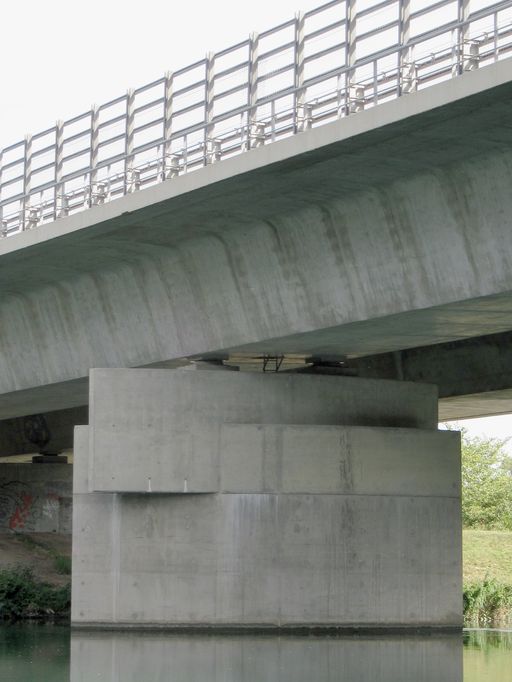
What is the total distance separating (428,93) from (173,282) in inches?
416

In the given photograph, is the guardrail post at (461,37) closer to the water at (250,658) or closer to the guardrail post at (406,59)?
the guardrail post at (406,59)

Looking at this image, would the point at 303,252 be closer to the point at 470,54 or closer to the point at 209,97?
the point at 209,97

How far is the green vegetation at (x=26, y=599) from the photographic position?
34969mm

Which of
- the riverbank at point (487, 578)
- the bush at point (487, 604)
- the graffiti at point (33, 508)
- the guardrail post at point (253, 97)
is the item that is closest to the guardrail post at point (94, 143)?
the guardrail post at point (253, 97)

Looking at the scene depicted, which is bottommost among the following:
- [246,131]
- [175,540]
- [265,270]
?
[175,540]

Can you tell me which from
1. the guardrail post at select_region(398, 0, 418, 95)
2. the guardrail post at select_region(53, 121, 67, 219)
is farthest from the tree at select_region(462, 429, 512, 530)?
the guardrail post at select_region(398, 0, 418, 95)

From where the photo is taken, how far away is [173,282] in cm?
2886

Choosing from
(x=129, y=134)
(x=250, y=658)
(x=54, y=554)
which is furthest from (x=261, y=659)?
(x=54, y=554)

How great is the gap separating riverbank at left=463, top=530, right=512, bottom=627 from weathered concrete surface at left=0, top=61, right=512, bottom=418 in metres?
10.7

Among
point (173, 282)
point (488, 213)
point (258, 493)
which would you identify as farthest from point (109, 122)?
point (488, 213)

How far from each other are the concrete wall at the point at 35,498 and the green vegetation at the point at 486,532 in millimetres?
15226

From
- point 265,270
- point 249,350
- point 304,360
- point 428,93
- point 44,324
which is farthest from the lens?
point 44,324

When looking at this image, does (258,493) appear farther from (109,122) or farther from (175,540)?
(109,122)

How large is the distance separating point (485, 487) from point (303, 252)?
49932 mm
